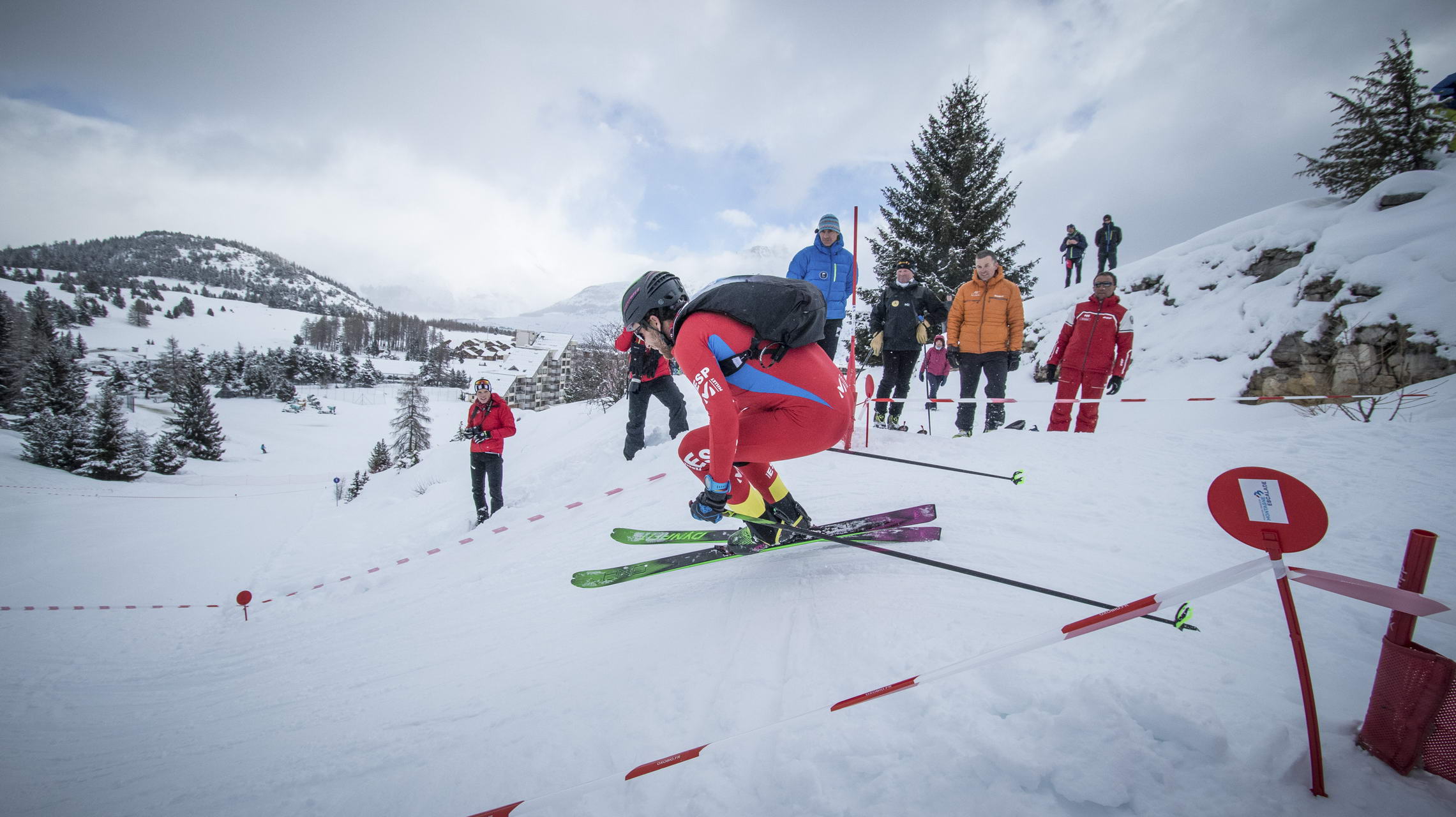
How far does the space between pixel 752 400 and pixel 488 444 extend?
5.77 metres

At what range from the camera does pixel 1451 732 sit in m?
1.16

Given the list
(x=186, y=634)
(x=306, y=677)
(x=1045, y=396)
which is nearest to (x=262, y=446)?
(x=186, y=634)

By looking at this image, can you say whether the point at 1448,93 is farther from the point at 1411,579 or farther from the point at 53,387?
the point at 53,387

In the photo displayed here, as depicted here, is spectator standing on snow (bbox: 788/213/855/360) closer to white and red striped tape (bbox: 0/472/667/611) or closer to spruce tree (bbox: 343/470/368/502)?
white and red striped tape (bbox: 0/472/667/611)

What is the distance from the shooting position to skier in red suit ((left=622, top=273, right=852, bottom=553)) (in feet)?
8.21

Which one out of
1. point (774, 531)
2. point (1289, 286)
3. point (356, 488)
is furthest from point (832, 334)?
point (356, 488)

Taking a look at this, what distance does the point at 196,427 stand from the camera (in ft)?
119

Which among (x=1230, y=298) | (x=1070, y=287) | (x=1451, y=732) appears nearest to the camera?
(x=1451, y=732)

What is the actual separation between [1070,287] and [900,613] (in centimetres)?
1692

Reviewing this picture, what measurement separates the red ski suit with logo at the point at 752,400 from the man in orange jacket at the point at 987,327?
3773mm

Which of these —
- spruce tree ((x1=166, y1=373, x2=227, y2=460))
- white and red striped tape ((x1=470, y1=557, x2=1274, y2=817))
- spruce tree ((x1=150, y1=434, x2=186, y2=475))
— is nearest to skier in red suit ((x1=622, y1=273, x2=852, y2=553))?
white and red striped tape ((x1=470, y1=557, x2=1274, y2=817))

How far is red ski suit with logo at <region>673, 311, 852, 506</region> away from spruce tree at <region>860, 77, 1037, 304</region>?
1348cm

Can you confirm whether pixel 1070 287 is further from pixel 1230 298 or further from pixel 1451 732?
pixel 1451 732

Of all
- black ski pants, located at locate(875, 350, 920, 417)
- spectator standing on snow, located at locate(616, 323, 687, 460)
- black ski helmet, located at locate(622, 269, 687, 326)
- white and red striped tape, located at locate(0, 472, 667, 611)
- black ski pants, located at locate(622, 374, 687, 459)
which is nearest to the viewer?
black ski helmet, located at locate(622, 269, 687, 326)
